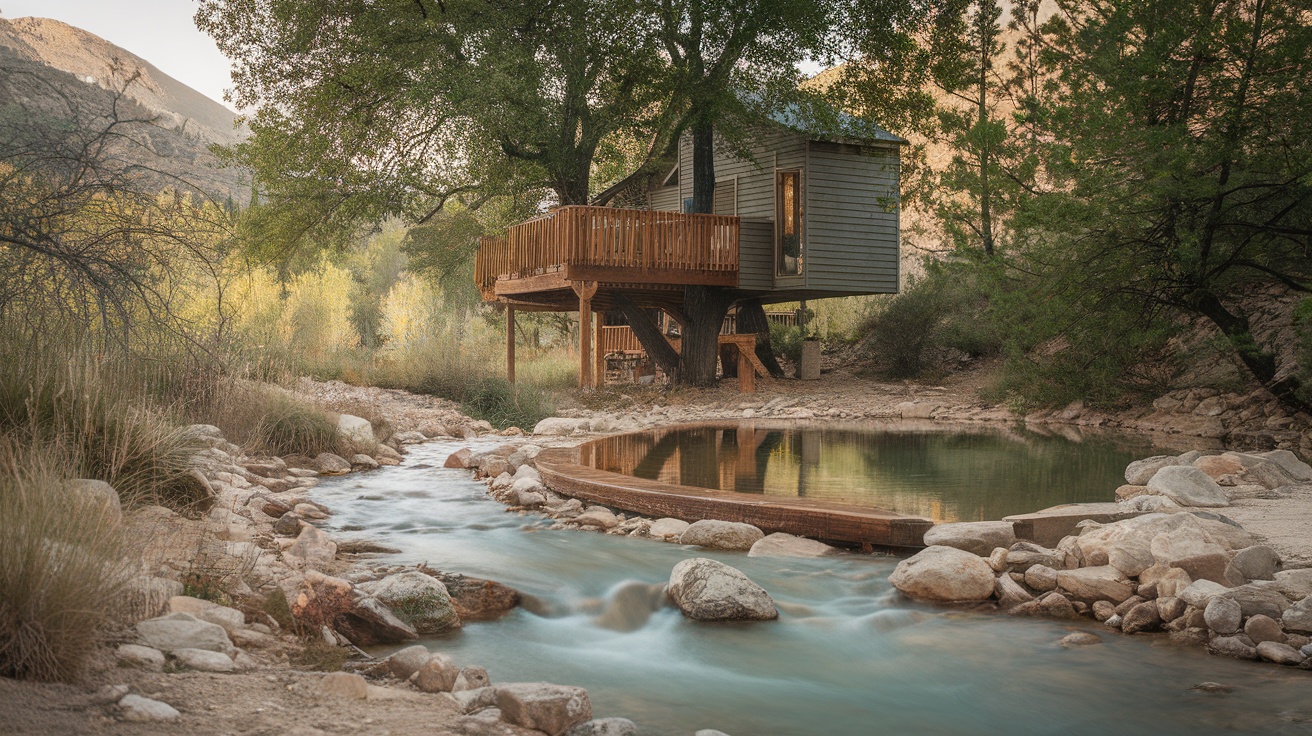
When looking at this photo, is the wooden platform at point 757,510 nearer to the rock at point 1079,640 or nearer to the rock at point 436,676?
the rock at point 1079,640

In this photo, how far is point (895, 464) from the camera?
886 centimetres

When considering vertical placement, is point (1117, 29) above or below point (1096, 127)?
above

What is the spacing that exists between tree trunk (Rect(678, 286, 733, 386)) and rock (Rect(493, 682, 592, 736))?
A: 14132mm

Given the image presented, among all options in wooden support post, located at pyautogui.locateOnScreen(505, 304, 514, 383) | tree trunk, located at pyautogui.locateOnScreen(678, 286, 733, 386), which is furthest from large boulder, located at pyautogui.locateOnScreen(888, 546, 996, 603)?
wooden support post, located at pyautogui.locateOnScreen(505, 304, 514, 383)

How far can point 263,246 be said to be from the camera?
17.5 meters

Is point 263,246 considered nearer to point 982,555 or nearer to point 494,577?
point 494,577

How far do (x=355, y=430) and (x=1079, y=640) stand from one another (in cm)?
758

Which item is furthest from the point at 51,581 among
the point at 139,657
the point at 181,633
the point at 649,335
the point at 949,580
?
the point at 649,335

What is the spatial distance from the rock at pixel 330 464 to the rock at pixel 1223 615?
23.5 feet

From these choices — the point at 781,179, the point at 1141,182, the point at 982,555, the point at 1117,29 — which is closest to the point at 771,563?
the point at 982,555

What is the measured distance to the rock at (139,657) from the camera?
2902 millimetres

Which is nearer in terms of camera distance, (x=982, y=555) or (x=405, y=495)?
(x=982, y=555)

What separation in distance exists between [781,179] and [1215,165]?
10.1m

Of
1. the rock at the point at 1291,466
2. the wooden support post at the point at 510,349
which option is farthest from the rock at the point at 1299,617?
the wooden support post at the point at 510,349
